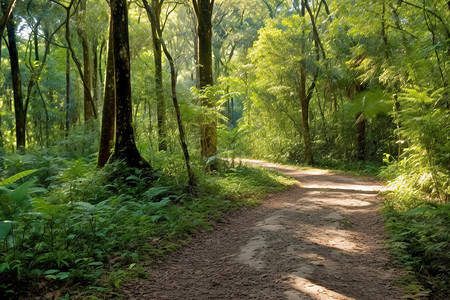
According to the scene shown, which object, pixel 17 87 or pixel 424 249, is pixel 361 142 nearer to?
pixel 424 249

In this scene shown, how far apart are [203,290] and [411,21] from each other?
10634mm

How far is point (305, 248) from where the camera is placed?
5.09 m

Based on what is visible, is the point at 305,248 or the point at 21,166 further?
the point at 21,166

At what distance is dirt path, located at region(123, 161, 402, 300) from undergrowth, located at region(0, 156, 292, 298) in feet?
1.15

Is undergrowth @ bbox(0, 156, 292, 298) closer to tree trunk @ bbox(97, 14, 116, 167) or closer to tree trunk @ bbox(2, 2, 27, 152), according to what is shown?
tree trunk @ bbox(97, 14, 116, 167)

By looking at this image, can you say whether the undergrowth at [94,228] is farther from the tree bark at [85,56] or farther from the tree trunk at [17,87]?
the tree bark at [85,56]

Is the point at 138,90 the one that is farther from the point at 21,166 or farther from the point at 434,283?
the point at 434,283

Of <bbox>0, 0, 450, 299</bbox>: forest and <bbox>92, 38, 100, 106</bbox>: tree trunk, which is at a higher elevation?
<bbox>92, 38, 100, 106</bbox>: tree trunk

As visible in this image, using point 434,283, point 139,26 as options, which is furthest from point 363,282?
point 139,26

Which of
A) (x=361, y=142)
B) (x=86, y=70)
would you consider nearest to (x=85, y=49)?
(x=86, y=70)

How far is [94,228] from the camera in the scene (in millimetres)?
4941

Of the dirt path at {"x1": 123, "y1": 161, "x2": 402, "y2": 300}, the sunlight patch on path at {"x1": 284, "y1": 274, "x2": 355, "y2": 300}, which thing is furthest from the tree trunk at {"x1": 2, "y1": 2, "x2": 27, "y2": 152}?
the sunlight patch on path at {"x1": 284, "y1": 274, "x2": 355, "y2": 300}

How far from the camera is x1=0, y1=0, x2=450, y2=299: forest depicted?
438cm

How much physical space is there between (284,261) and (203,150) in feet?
23.1
